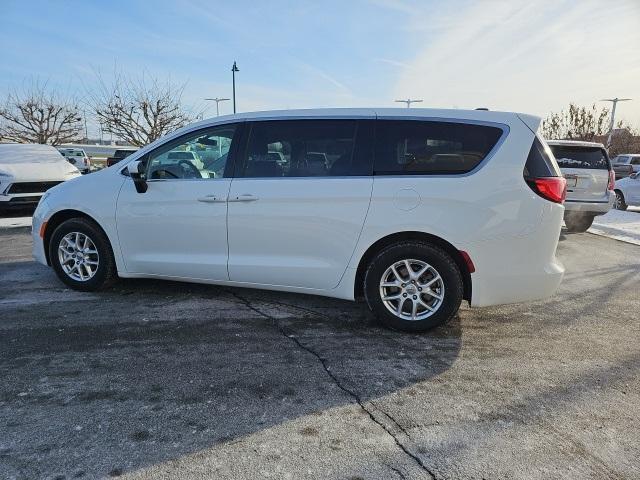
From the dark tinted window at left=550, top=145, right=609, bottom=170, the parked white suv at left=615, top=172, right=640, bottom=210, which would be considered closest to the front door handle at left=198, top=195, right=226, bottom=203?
the dark tinted window at left=550, top=145, right=609, bottom=170

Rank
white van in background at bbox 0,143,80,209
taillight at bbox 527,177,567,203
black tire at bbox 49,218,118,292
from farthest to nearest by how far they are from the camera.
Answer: white van in background at bbox 0,143,80,209
black tire at bbox 49,218,118,292
taillight at bbox 527,177,567,203

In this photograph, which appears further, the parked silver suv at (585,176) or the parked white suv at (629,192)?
the parked white suv at (629,192)

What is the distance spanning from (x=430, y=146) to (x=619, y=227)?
871 cm

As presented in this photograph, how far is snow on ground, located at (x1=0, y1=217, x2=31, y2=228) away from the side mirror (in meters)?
5.82

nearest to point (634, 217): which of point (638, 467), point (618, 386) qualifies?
point (618, 386)

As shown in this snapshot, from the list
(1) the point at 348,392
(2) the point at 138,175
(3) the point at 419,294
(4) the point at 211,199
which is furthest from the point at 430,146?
(2) the point at 138,175

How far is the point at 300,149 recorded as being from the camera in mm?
4184

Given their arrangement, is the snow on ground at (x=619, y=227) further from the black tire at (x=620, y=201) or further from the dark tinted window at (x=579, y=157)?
the black tire at (x=620, y=201)

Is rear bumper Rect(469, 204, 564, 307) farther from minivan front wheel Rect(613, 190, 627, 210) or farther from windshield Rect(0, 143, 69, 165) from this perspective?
minivan front wheel Rect(613, 190, 627, 210)

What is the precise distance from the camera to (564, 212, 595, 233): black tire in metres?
9.59

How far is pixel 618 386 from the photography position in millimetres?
3197

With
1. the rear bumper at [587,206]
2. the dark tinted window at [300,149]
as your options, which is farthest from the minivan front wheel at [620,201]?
the dark tinted window at [300,149]

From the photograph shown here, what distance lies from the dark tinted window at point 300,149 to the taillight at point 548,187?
1444 mm

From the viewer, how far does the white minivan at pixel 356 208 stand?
12.4 feet
